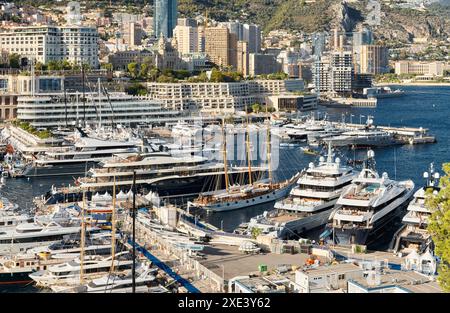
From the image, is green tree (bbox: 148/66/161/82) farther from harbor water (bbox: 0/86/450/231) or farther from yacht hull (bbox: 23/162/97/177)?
yacht hull (bbox: 23/162/97/177)

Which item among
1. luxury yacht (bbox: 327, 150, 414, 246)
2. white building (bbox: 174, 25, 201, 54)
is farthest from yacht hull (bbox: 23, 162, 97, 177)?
white building (bbox: 174, 25, 201, 54)

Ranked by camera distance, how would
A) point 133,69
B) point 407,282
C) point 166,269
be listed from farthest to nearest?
point 133,69 → point 166,269 → point 407,282

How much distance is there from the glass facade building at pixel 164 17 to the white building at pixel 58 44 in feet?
114

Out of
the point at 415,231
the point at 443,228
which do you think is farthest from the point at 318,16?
the point at 443,228

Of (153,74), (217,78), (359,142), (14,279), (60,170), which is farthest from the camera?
(153,74)

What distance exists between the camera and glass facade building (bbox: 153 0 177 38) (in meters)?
81.6

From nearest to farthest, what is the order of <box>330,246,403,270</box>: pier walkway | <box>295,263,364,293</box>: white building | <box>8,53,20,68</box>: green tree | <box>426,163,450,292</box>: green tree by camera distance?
<box>426,163,450,292</box>: green tree → <box>295,263,364,293</box>: white building → <box>330,246,403,270</box>: pier walkway → <box>8,53,20,68</box>: green tree

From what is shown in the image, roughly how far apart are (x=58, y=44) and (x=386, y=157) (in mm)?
24456

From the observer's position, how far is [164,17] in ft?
270

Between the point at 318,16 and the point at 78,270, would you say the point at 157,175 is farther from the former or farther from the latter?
the point at 318,16

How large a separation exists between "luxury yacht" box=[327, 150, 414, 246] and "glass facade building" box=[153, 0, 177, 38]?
67.9 m

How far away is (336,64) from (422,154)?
30889 mm

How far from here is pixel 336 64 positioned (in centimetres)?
5916
